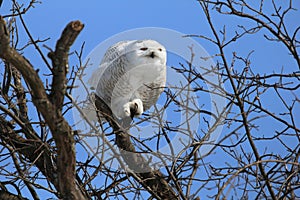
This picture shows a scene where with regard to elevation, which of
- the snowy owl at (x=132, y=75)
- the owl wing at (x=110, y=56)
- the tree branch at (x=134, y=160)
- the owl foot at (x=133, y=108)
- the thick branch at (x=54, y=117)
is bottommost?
the thick branch at (x=54, y=117)

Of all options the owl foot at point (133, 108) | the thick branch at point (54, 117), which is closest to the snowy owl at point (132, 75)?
the owl foot at point (133, 108)

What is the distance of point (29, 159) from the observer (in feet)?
9.52

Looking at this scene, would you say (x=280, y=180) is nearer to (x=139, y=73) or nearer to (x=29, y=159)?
(x=139, y=73)

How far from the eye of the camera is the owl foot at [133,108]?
266 cm

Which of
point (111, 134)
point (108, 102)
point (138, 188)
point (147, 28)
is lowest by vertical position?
point (138, 188)

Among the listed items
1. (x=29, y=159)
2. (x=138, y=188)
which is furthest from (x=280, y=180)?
(x=29, y=159)

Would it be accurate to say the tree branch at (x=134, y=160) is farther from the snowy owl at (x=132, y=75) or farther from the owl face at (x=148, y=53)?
the owl face at (x=148, y=53)

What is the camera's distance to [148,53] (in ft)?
8.49

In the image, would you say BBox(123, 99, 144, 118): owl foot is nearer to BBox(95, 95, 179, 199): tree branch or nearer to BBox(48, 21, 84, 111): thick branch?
BBox(95, 95, 179, 199): tree branch

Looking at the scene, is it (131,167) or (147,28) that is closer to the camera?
(147,28)

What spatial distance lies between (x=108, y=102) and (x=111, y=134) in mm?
202

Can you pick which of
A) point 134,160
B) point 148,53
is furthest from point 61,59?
point 134,160

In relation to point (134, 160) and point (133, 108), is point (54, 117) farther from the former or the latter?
point (134, 160)

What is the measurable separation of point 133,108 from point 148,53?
11.2 inches
